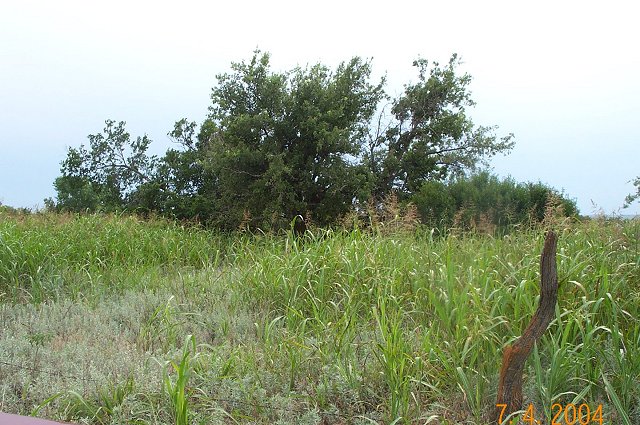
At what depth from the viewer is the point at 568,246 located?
4.83m

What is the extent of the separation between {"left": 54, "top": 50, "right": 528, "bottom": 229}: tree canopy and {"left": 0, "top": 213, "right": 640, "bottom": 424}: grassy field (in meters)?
4.74

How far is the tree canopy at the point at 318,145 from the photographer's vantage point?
36.2 feet

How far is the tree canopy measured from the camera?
11.0 meters

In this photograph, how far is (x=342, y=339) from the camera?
3.78 meters

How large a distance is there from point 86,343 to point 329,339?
1873 millimetres

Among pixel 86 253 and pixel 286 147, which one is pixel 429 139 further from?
pixel 86 253

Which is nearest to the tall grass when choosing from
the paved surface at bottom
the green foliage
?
the green foliage

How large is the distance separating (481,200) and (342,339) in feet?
26.1

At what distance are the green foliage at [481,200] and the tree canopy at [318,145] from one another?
38cm

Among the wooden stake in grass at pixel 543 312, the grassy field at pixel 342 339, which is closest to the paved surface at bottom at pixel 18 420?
the grassy field at pixel 342 339
